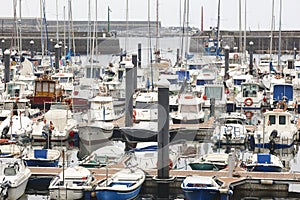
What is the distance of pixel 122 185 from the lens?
758 inches

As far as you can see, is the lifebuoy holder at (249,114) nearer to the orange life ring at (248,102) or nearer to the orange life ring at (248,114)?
the orange life ring at (248,114)

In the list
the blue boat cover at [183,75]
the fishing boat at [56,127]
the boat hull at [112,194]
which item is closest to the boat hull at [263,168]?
the boat hull at [112,194]

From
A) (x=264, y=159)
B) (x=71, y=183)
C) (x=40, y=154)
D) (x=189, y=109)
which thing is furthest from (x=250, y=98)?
(x=71, y=183)

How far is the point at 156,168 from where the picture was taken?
840 inches

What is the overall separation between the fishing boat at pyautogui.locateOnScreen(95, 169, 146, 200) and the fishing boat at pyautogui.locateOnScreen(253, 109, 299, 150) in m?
6.71

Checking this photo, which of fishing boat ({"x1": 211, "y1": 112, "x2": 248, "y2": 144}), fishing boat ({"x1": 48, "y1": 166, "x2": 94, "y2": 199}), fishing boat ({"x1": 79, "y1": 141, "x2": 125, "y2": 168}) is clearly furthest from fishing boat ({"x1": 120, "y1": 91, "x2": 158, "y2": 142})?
fishing boat ({"x1": 48, "y1": 166, "x2": 94, "y2": 199})

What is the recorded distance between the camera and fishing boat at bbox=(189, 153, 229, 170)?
2128 cm

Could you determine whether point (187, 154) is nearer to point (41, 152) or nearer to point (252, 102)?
point (41, 152)

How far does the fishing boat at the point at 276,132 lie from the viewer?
25.7 metres

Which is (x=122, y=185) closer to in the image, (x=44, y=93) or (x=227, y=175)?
(x=227, y=175)

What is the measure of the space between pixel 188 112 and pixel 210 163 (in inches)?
326

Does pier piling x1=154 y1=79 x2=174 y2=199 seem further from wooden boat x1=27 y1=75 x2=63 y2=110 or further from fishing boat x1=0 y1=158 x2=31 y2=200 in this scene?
wooden boat x1=27 y1=75 x2=63 y2=110

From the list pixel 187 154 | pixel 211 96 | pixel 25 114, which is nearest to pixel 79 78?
pixel 211 96

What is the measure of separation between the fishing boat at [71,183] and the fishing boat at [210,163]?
331 cm
